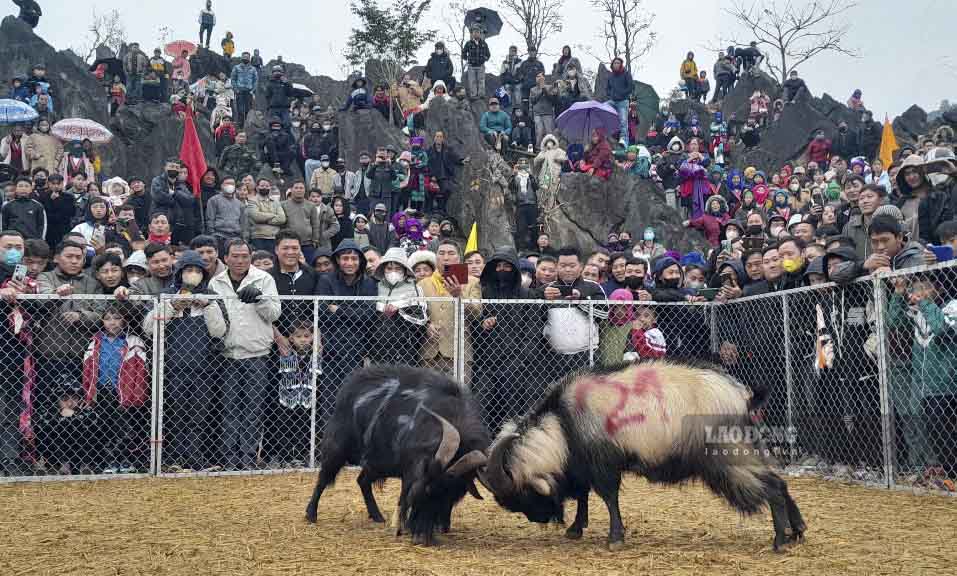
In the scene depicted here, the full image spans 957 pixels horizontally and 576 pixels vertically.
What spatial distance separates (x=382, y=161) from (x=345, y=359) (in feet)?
31.3

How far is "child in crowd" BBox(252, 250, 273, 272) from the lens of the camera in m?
9.56

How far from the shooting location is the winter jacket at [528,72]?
2422 cm

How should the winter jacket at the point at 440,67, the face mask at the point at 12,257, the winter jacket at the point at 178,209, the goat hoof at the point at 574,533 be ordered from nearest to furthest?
1. the goat hoof at the point at 574,533
2. the face mask at the point at 12,257
3. the winter jacket at the point at 178,209
4. the winter jacket at the point at 440,67

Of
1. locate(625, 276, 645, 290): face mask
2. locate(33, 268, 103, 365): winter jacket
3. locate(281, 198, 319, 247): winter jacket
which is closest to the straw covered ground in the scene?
locate(33, 268, 103, 365): winter jacket

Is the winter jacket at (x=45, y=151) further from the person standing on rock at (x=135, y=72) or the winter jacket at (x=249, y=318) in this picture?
the winter jacket at (x=249, y=318)

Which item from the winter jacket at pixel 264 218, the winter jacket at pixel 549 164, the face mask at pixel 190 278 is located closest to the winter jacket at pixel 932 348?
the face mask at pixel 190 278

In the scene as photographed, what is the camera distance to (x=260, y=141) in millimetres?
21391

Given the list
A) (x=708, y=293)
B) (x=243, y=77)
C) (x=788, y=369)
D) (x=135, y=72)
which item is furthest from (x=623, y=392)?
(x=135, y=72)

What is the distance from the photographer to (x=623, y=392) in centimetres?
547

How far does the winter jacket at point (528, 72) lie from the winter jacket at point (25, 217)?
14.2m

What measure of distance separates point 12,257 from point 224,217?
18.0ft

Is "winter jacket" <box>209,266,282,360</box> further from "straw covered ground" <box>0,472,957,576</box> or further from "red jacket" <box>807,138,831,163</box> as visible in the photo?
"red jacket" <box>807,138,831,163</box>

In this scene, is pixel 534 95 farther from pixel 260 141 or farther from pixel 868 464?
pixel 868 464

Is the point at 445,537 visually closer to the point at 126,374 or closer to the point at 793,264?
the point at 126,374
